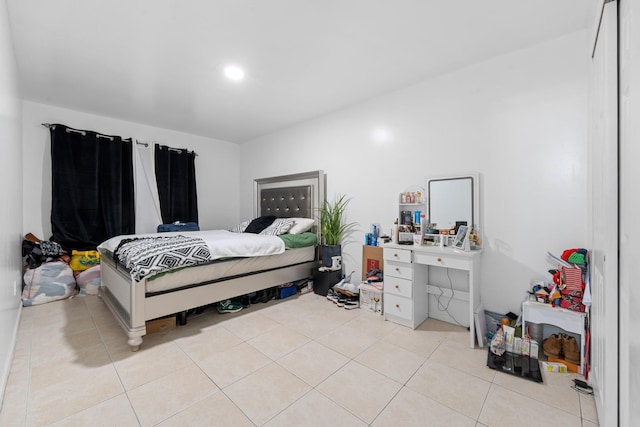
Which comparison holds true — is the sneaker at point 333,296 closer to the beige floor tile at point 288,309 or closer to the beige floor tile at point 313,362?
→ the beige floor tile at point 288,309

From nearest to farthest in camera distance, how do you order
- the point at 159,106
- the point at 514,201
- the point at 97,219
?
the point at 514,201, the point at 159,106, the point at 97,219

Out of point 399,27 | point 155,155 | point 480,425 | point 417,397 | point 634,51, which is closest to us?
point 634,51

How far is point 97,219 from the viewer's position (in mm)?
3691

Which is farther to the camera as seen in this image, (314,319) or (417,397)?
(314,319)

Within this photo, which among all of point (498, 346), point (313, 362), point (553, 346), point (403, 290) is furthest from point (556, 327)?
point (313, 362)

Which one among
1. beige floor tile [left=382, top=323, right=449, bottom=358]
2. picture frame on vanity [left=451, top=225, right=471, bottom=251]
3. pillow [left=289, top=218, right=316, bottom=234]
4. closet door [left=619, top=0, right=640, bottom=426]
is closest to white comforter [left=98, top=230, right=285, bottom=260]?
pillow [left=289, top=218, right=316, bottom=234]

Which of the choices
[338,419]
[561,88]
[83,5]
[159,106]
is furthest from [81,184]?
[561,88]

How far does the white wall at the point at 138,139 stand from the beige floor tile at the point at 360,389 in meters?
3.92

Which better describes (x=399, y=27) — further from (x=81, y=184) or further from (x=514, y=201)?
(x=81, y=184)

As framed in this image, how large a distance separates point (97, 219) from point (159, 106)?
72.0 inches

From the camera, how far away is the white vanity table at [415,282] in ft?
7.39

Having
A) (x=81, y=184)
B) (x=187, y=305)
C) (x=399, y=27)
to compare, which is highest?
(x=399, y=27)

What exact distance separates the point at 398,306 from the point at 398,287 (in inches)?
7.1

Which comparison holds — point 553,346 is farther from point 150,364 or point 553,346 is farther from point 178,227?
point 178,227
